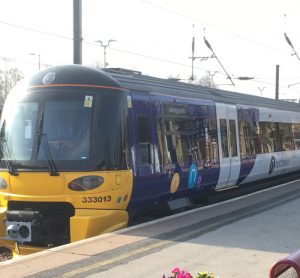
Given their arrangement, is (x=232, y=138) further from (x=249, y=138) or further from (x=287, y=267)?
(x=287, y=267)

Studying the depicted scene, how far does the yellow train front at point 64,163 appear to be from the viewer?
848cm

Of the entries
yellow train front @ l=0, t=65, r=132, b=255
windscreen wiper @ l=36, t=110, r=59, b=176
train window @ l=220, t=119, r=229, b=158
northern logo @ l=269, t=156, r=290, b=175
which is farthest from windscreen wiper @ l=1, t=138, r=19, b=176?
northern logo @ l=269, t=156, r=290, b=175

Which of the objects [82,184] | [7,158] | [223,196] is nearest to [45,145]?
[7,158]

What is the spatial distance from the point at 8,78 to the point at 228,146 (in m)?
54.4

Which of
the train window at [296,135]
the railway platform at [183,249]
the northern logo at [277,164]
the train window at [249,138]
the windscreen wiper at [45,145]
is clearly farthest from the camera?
the train window at [296,135]

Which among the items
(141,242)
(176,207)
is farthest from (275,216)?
(141,242)

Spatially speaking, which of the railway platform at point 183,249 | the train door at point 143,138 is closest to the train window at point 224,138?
the railway platform at point 183,249

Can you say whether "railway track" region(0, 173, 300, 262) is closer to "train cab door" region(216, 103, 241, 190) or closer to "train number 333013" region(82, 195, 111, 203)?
"train cab door" region(216, 103, 241, 190)

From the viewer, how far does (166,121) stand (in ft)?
34.5

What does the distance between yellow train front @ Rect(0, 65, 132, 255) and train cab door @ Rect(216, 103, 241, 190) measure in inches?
171

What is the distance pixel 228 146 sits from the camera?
13.2m

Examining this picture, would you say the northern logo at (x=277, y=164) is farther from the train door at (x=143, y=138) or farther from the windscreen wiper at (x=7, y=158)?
the windscreen wiper at (x=7, y=158)

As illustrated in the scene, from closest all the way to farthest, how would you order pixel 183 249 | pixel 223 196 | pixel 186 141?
pixel 183 249, pixel 186 141, pixel 223 196

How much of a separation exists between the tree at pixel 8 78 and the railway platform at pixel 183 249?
56.4 m
